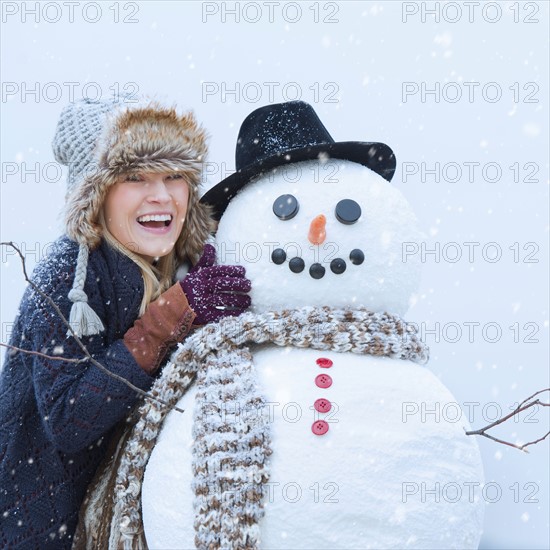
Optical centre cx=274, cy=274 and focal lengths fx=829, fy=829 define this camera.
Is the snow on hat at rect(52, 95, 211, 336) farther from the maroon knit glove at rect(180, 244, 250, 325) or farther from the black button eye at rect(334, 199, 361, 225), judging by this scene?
the black button eye at rect(334, 199, 361, 225)

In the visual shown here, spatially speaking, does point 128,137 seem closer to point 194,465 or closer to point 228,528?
point 194,465

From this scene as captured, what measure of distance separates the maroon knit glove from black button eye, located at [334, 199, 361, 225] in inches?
12.1

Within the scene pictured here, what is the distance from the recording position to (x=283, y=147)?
2.46m

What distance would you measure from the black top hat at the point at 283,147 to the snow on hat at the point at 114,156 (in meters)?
0.12

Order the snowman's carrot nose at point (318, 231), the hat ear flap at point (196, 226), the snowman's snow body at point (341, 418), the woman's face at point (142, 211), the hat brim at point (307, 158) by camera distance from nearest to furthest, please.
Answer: the snowman's snow body at point (341, 418) → the snowman's carrot nose at point (318, 231) → the hat brim at point (307, 158) → the woman's face at point (142, 211) → the hat ear flap at point (196, 226)

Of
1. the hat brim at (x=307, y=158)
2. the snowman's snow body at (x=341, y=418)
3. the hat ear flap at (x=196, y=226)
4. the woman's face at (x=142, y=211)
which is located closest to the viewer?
the snowman's snow body at (x=341, y=418)

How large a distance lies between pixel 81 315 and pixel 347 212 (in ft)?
2.56

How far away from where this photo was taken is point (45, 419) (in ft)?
7.65

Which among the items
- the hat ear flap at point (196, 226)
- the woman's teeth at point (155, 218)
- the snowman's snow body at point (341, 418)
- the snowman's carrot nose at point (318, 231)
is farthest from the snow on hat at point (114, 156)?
the snowman's carrot nose at point (318, 231)

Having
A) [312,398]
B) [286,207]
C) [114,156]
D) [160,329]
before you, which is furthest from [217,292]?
[114,156]

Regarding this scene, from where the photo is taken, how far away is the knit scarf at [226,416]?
199 centimetres

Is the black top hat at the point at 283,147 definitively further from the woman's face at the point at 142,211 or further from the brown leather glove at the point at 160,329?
the brown leather glove at the point at 160,329

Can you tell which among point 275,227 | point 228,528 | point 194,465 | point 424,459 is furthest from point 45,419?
point 424,459

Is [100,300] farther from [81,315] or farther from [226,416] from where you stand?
[226,416]
